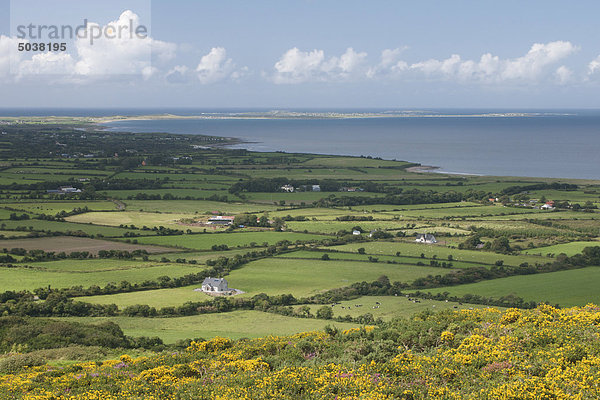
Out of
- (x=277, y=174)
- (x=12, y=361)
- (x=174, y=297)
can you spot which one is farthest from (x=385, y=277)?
(x=277, y=174)

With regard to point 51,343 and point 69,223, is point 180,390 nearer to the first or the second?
point 51,343

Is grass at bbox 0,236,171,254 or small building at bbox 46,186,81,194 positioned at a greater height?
small building at bbox 46,186,81,194

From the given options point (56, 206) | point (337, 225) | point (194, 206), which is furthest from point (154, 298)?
point (56, 206)

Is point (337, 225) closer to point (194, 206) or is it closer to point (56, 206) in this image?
point (194, 206)

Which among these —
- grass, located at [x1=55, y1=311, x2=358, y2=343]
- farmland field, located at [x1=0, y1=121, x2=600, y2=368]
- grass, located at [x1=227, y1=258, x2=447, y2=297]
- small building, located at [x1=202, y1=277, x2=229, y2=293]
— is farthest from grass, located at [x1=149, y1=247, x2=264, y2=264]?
grass, located at [x1=55, y1=311, x2=358, y2=343]

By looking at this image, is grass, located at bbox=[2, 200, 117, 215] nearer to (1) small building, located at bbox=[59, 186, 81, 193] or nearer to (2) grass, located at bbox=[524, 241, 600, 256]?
(1) small building, located at bbox=[59, 186, 81, 193]

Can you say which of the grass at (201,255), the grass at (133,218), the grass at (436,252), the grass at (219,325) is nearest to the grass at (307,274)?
the grass at (201,255)

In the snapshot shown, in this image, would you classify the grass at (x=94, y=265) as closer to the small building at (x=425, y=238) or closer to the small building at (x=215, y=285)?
the small building at (x=215, y=285)
